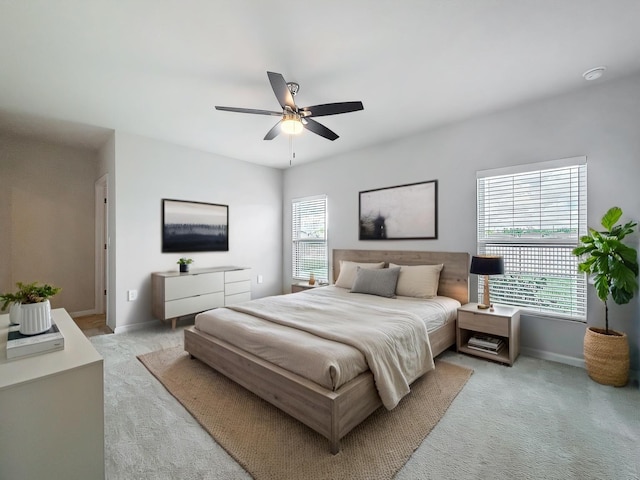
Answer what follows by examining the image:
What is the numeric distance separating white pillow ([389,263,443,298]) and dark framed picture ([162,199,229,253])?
2.98 meters

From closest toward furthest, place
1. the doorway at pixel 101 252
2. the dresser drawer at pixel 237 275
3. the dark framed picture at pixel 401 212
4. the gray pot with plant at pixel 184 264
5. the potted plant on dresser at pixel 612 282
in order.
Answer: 1. the potted plant on dresser at pixel 612 282
2. the dark framed picture at pixel 401 212
3. the gray pot with plant at pixel 184 264
4. the dresser drawer at pixel 237 275
5. the doorway at pixel 101 252

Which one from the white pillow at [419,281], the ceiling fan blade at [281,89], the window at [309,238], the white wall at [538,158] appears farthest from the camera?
the window at [309,238]

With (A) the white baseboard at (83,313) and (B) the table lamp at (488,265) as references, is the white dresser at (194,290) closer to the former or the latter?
(A) the white baseboard at (83,313)

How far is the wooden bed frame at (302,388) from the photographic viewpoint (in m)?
1.71

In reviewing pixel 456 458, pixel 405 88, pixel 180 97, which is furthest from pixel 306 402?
pixel 180 97

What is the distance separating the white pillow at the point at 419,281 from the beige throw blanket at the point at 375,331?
2.67 feet

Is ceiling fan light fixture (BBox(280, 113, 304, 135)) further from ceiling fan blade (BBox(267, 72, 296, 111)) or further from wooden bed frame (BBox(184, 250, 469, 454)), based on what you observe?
wooden bed frame (BBox(184, 250, 469, 454))

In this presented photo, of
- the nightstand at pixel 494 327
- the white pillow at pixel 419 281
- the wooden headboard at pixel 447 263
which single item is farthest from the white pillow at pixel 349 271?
the nightstand at pixel 494 327

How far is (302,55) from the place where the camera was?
225 cm

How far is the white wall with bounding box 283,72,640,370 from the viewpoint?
2.61m

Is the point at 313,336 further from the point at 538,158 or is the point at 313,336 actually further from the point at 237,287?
the point at 538,158

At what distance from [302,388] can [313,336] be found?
441 millimetres

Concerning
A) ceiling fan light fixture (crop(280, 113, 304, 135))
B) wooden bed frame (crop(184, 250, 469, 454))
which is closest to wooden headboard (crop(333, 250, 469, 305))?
wooden bed frame (crop(184, 250, 469, 454))

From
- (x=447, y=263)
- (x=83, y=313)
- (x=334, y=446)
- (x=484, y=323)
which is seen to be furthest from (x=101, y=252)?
(x=484, y=323)
